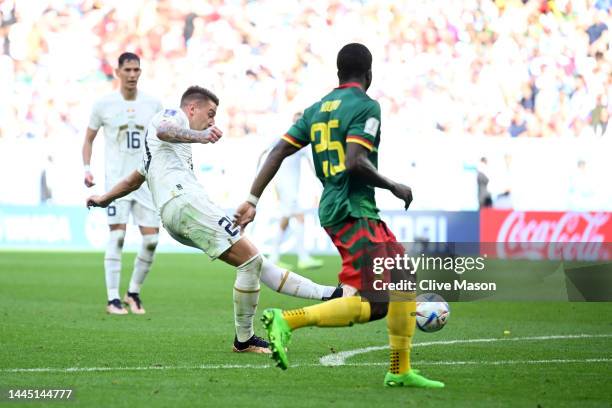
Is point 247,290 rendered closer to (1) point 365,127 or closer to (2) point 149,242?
(1) point 365,127

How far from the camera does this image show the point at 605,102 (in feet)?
77.3

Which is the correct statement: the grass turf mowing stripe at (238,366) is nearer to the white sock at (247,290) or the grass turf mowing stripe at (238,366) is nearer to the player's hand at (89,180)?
the white sock at (247,290)

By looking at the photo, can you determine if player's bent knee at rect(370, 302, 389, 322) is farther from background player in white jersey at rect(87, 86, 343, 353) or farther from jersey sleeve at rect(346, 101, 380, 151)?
background player in white jersey at rect(87, 86, 343, 353)

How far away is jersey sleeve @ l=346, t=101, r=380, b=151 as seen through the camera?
5.95 metres

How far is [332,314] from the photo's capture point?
237 inches

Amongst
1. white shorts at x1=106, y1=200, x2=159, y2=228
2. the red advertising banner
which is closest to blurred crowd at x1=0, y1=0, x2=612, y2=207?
the red advertising banner

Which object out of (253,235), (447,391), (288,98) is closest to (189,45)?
(288,98)

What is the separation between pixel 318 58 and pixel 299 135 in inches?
717

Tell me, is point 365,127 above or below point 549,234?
above

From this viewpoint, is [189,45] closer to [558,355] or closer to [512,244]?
[512,244]

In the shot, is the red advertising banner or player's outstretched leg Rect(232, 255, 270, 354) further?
the red advertising banner

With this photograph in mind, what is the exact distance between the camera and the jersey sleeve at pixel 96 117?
37.6 feet

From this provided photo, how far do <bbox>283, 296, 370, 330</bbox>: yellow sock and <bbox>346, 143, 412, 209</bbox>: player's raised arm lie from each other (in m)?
0.63

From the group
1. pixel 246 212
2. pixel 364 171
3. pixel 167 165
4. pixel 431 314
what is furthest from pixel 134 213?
pixel 364 171
